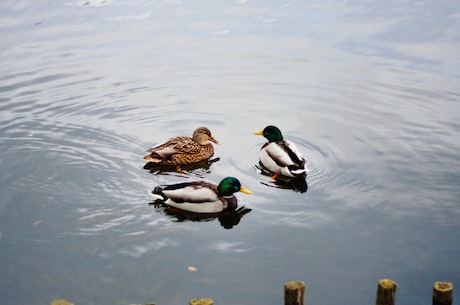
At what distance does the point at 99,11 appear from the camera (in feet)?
65.9

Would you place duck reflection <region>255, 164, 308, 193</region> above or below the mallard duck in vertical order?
below

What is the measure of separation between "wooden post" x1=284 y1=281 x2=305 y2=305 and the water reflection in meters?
2.97

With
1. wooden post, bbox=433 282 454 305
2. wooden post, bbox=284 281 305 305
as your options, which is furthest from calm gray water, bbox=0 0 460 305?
wooden post, bbox=284 281 305 305

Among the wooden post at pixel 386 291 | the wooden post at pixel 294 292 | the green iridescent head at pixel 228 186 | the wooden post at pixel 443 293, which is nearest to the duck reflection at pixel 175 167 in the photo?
the green iridescent head at pixel 228 186

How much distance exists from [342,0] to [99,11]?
739 cm

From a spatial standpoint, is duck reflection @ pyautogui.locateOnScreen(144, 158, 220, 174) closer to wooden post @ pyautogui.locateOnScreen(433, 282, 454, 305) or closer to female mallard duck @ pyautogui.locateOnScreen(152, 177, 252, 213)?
female mallard duck @ pyautogui.locateOnScreen(152, 177, 252, 213)

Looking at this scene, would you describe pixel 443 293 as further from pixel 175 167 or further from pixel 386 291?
pixel 175 167

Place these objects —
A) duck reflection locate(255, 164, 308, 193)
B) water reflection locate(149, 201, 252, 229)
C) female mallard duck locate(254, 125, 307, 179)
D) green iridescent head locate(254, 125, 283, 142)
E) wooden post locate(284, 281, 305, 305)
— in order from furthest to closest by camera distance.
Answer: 1. green iridescent head locate(254, 125, 283, 142)
2. female mallard duck locate(254, 125, 307, 179)
3. duck reflection locate(255, 164, 308, 193)
4. water reflection locate(149, 201, 252, 229)
5. wooden post locate(284, 281, 305, 305)

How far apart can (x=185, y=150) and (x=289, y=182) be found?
5.62 ft

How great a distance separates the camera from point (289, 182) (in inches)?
379

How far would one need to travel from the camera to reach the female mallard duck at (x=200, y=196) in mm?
8625

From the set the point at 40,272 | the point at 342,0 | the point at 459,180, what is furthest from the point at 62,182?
the point at 342,0

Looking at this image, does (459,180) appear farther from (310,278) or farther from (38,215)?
(38,215)

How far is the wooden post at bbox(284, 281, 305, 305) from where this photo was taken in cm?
540
